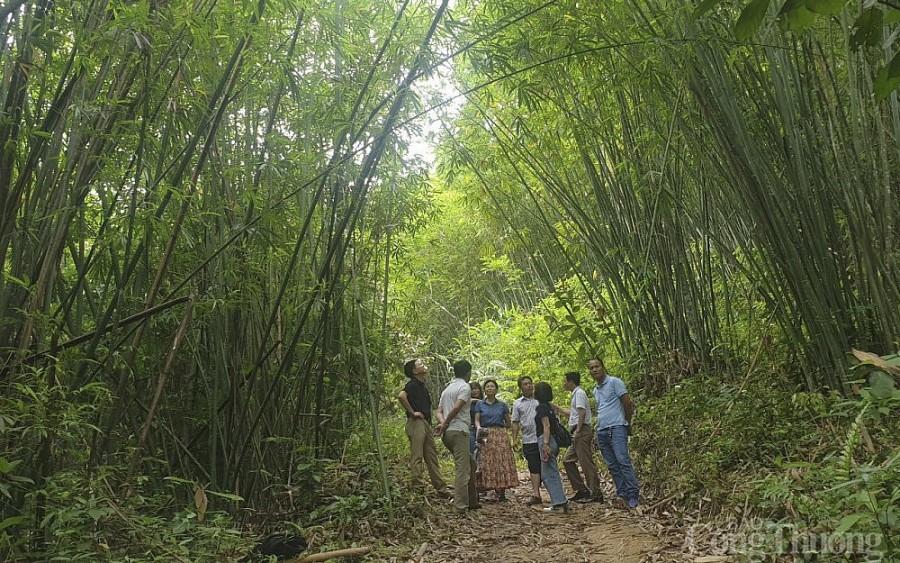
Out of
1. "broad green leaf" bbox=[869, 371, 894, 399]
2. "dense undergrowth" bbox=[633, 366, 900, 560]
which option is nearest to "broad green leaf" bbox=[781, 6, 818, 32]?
"dense undergrowth" bbox=[633, 366, 900, 560]

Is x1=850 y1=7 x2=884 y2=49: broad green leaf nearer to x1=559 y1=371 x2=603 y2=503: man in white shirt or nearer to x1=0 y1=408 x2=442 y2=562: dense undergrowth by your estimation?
x1=0 y1=408 x2=442 y2=562: dense undergrowth

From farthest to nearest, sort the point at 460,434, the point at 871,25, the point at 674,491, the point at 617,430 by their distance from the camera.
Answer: the point at 460,434
the point at 617,430
the point at 674,491
the point at 871,25

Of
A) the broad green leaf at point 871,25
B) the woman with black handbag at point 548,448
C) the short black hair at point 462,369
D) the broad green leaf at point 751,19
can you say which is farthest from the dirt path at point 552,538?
the broad green leaf at point 751,19

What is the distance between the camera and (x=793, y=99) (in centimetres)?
303

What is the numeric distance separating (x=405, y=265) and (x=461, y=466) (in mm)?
1620

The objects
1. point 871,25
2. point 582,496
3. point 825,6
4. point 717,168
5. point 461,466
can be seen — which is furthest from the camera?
point 582,496

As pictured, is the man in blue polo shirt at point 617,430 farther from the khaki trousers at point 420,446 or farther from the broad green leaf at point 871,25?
the broad green leaf at point 871,25

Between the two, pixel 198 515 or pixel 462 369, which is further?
pixel 462 369

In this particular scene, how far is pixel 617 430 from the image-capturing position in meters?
3.94

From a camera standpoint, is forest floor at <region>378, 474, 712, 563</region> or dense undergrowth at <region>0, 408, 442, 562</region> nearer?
dense undergrowth at <region>0, 408, 442, 562</region>

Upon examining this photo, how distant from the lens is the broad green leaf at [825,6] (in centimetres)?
75

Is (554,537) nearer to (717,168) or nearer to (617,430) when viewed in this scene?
(617,430)

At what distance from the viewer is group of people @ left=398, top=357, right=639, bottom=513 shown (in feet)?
13.1

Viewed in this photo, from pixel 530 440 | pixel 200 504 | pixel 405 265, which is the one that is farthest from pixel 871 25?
pixel 405 265
